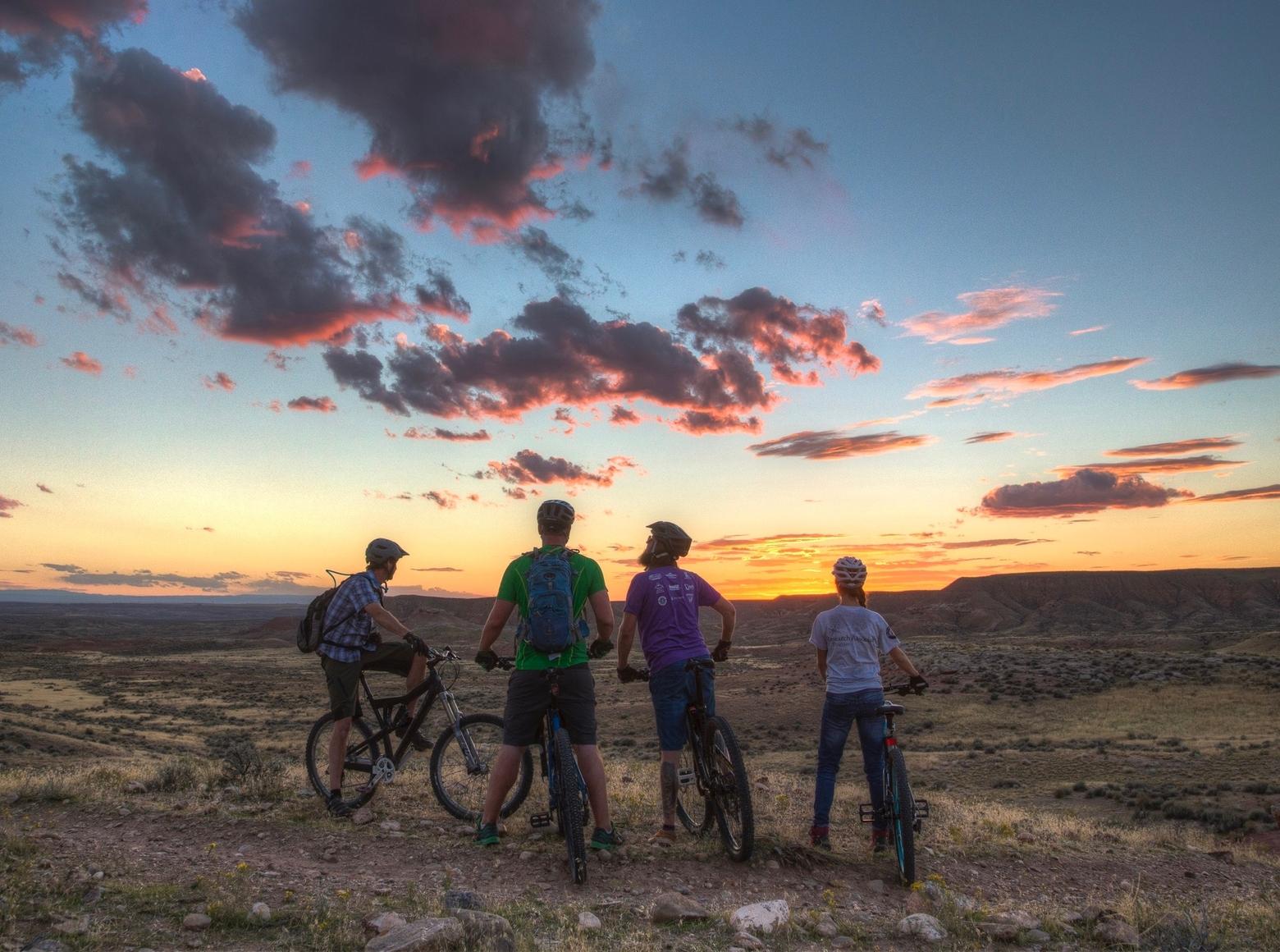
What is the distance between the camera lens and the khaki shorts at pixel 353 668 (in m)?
7.21

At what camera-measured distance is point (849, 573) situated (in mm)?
6695

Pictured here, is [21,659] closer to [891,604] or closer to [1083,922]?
[1083,922]

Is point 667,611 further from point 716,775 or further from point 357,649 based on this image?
point 357,649

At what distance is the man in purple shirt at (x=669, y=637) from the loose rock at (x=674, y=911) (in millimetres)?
1467

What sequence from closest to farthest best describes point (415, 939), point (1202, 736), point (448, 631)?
point (415, 939)
point (1202, 736)
point (448, 631)

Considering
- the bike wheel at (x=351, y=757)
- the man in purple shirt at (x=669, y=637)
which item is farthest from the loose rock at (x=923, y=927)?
the bike wheel at (x=351, y=757)

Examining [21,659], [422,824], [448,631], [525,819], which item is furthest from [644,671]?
[448,631]

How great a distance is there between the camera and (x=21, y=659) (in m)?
75.6

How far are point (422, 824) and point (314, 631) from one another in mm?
1905

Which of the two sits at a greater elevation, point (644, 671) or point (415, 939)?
point (644, 671)

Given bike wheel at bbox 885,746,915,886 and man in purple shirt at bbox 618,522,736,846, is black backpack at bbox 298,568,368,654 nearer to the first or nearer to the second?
man in purple shirt at bbox 618,522,736,846

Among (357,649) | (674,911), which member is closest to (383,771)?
(357,649)

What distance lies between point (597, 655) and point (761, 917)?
199cm

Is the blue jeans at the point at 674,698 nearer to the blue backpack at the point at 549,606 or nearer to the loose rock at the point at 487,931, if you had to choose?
the blue backpack at the point at 549,606
